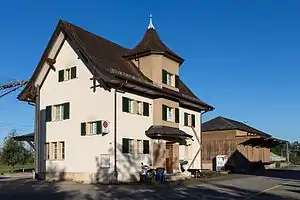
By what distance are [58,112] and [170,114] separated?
9.06 metres

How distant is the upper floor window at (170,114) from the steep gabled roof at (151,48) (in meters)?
4.43

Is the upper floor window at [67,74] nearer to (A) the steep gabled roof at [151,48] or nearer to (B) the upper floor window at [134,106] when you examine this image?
(B) the upper floor window at [134,106]

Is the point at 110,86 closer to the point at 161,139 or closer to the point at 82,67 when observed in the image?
the point at 82,67

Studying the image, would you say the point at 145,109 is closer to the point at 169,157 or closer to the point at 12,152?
the point at 169,157

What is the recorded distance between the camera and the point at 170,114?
36562mm

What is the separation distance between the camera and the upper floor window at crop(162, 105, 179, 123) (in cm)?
3528

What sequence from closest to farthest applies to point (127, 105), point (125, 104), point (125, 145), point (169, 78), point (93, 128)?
point (125, 145) → point (93, 128) → point (125, 104) → point (127, 105) → point (169, 78)

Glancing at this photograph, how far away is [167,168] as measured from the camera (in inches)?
1431

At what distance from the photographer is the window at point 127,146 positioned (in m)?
30.8

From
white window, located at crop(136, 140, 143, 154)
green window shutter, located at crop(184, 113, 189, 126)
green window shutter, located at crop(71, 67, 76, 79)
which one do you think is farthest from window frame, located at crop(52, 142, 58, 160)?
green window shutter, located at crop(184, 113, 189, 126)

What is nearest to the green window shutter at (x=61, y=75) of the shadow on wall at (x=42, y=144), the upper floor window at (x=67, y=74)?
the upper floor window at (x=67, y=74)

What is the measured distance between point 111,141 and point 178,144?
8.87 metres

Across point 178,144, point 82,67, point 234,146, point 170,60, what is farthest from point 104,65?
point 234,146

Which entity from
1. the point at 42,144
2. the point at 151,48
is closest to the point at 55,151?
the point at 42,144
